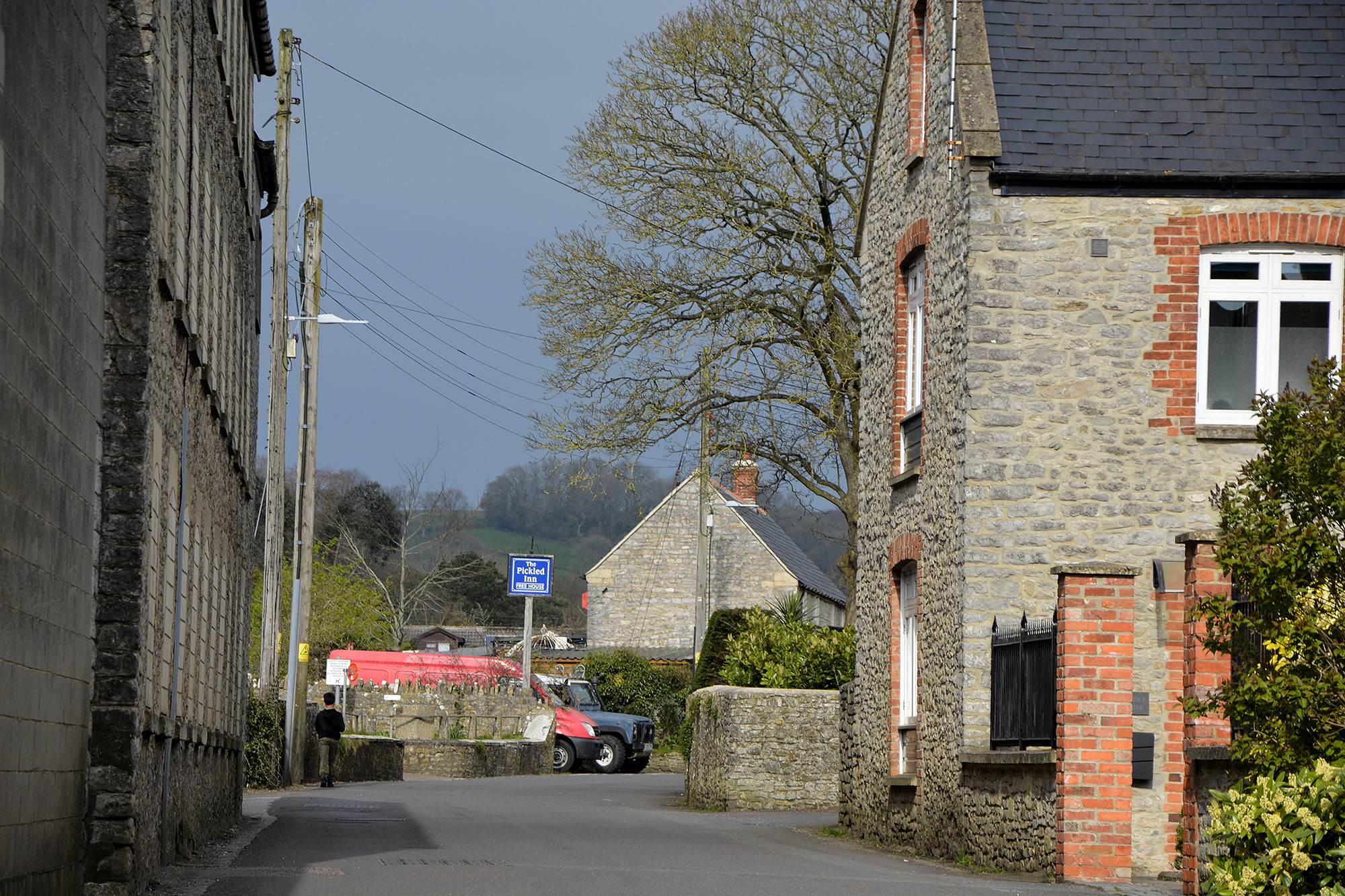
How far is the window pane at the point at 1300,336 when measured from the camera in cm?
1460

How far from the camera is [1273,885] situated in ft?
25.8

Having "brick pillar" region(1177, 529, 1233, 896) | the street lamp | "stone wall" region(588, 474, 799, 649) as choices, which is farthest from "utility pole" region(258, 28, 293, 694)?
"stone wall" region(588, 474, 799, 649)

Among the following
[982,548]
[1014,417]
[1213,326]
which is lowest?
[982,548]

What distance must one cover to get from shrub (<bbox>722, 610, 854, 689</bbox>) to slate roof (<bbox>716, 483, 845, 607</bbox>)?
3033 centimetres

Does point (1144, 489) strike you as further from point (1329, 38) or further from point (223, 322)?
point (223, 322)

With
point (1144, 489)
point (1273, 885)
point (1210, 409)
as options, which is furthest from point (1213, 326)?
point (1273, 885)

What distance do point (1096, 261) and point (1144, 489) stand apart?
221 centimetres

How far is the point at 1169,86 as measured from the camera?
1548 cm

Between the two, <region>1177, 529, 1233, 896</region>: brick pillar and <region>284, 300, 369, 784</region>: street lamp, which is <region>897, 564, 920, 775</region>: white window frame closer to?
<region>1177, 529, 1233, 896</region>: brick pillar

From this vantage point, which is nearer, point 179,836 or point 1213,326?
point 179,836

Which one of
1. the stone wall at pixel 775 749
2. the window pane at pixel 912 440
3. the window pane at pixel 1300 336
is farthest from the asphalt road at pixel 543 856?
the window pane at pixel 1300 336

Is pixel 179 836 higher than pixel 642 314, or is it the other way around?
pixel 642 314

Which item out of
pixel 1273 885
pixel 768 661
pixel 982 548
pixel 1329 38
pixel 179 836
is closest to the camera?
pixel 1273 885

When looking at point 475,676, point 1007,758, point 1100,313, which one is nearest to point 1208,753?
point 1007,758
